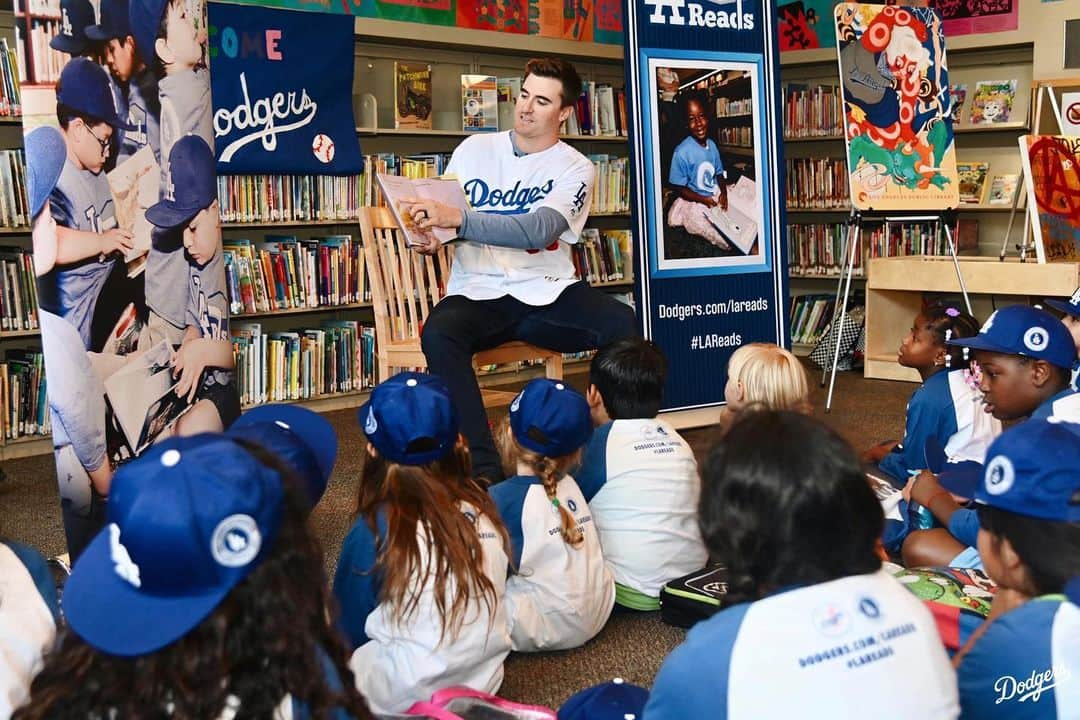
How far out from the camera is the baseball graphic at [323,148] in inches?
195

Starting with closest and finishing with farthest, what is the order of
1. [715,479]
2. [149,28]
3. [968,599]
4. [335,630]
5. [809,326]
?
[335,630] < [715,479] < [968,599] < [149,28] < [809,326]

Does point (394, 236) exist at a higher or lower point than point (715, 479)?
higher

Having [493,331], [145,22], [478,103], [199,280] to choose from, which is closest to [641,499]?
[493,331]

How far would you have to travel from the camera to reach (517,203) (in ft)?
11.7

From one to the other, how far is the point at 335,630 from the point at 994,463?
846mm

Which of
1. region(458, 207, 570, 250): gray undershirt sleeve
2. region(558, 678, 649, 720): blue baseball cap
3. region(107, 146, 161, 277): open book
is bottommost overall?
region(558, 678, 649, 720): blue baseball cap

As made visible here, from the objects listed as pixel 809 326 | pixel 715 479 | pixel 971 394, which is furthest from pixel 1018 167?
pixel 715 479

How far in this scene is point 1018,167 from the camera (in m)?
6.05

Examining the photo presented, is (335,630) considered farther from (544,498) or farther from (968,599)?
(968,599)

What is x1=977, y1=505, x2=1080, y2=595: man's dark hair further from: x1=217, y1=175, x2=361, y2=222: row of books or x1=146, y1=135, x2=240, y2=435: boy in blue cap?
x1=217, y1=175, x2=361, y2=222: row of books

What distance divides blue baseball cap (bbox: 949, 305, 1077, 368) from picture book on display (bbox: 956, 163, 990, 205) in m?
3.81

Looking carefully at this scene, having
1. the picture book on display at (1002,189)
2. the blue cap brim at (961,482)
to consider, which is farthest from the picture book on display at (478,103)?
the blue cap brim at (961,482)

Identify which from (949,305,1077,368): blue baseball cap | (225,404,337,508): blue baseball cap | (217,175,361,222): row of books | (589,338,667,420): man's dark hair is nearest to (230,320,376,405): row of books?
(217,175,361,222): row of books

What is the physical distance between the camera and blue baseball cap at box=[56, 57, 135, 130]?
2273mm
